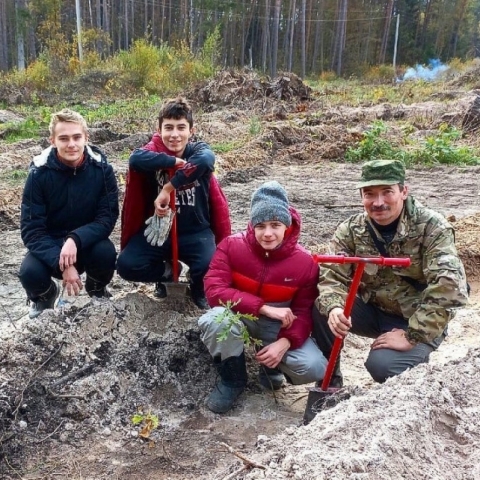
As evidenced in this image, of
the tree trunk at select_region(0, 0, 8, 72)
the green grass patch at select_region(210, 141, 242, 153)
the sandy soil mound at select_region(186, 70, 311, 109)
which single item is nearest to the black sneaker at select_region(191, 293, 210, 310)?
the green grass patch at select_region(210, 141, 242, 153)

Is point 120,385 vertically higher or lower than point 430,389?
lower

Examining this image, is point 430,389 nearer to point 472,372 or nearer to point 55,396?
point 472,372

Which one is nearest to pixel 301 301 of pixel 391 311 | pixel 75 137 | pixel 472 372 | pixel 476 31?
pixel 391 311

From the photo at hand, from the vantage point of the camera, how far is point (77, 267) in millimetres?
3840

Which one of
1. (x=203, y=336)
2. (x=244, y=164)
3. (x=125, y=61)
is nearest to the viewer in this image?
(x=203, y=336)

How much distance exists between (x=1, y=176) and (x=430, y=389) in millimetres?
7526

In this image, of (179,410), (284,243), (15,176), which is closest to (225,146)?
(15,176)

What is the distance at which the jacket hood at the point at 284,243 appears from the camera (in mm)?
3000

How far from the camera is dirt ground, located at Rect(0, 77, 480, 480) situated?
200 centimetres

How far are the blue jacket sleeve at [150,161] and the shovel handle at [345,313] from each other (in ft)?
4.32

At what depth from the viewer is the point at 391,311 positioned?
3.15 meters

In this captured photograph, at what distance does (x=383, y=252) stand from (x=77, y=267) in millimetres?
1930

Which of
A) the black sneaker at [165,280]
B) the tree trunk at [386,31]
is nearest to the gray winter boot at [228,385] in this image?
the black sneaker at [165,280]

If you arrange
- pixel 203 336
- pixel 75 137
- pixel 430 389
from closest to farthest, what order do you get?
pixel 430 389
pixel 203 336
pixel 75 137
